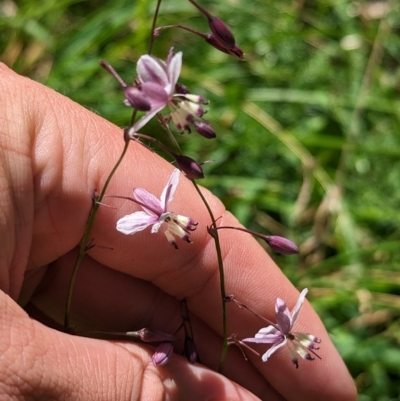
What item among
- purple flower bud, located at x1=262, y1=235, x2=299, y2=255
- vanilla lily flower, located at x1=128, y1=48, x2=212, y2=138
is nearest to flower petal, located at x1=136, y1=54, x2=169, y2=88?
vanilla lily flower, located at x1=128, y1=48, x2=212, y2=138

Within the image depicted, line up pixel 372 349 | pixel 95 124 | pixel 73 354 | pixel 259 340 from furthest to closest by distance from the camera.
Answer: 1. pixel 372 349
2. pixel 95 124
3. pixel 259 340
4. pixel 73 354

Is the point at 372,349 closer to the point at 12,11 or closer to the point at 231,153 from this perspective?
the point at 231,153

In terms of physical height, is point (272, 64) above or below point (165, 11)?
below

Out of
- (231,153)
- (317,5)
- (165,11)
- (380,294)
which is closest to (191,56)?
(165,11)

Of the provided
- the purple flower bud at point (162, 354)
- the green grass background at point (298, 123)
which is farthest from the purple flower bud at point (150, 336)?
the green grass background at point (298, 123)

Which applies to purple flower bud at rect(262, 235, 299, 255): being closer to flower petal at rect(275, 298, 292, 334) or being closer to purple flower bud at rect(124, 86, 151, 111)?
flower petal at rect(275, 298, 292, 334)

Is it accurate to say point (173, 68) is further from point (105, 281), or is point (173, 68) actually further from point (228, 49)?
point (105, 281)
